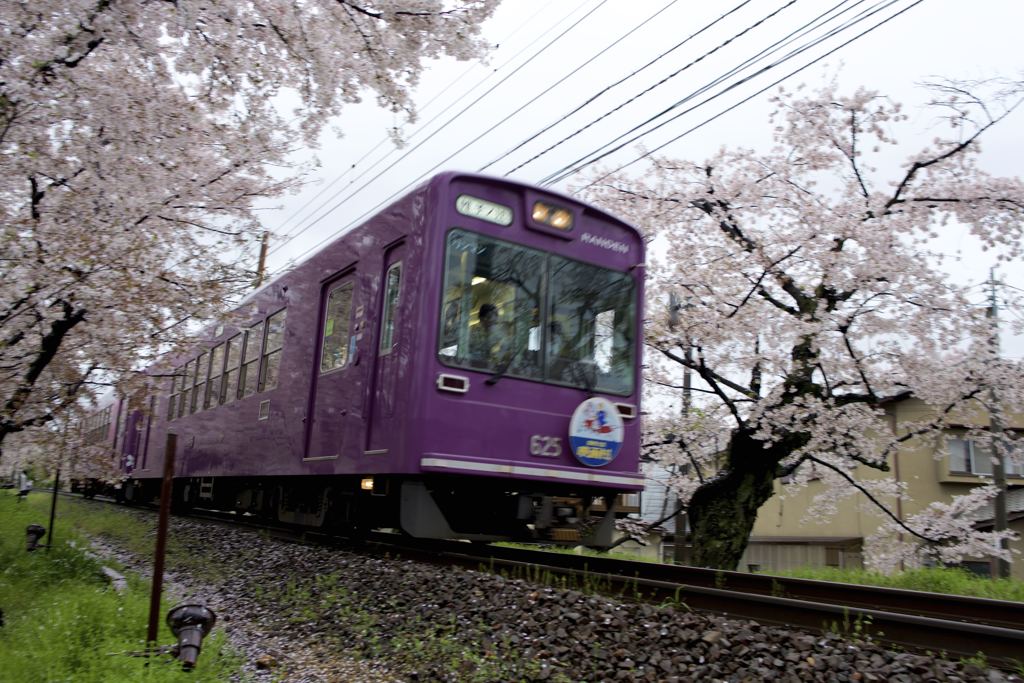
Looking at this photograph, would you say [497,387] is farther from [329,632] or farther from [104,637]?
[104,637]

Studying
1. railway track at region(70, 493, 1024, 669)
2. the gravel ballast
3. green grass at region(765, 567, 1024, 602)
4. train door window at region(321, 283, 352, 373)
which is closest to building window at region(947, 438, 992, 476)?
green grass at region(765, 567, 1024, 602)

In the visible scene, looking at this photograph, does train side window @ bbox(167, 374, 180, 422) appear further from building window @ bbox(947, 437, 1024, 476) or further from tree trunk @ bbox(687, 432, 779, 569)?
building window @ bbox(947, 437, 1024, 476)

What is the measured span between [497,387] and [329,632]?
80.1 inches

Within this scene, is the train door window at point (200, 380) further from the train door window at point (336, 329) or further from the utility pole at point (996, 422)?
the utility pole at point (996, 422)

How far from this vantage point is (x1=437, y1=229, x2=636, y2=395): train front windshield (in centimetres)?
600

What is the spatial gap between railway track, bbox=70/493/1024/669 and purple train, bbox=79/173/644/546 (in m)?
0.52

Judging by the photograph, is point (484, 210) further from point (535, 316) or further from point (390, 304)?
point (390, 304)

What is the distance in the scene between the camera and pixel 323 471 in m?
7.14

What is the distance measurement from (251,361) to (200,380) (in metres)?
2.60

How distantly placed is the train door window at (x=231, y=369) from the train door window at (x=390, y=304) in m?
4.28

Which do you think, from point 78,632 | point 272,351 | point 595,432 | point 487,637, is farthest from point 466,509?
point 272,351

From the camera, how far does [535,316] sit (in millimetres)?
6320

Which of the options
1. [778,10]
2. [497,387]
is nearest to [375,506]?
[497,387]

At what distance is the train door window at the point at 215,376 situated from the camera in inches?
431
